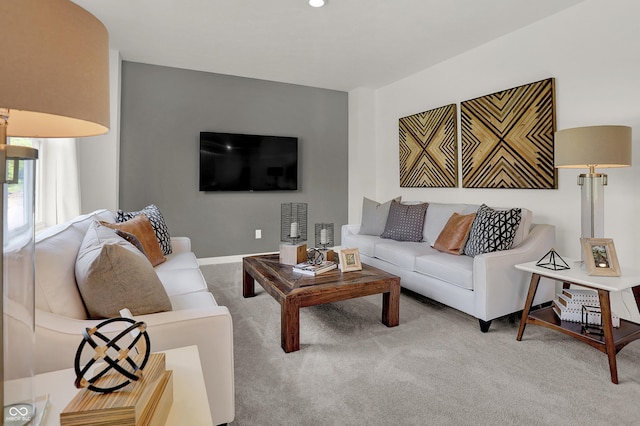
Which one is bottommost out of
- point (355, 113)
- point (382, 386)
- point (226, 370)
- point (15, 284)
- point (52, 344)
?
point (382, 386)

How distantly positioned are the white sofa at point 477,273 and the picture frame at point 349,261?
24.8 inches

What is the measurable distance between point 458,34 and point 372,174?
2.35m

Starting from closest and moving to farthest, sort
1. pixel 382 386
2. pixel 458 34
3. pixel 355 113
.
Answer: pixel 382 386, pixel 458 34, pixel 355 113

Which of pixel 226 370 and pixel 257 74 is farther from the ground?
pixel 257 74

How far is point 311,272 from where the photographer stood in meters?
2.57

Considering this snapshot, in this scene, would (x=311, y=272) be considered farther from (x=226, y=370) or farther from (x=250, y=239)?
(x=250, y=239)

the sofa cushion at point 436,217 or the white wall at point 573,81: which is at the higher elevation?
the white wall at point 573,81

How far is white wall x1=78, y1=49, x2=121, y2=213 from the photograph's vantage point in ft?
12.4

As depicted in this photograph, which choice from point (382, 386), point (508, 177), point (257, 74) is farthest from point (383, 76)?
point (382, 386)

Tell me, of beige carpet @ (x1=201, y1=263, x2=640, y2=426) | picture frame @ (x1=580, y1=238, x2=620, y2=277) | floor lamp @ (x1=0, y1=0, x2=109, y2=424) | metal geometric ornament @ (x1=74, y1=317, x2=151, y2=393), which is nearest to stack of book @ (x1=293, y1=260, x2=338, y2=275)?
beige carpet @ (x1=201, y1=263, x2=640, y2=426)

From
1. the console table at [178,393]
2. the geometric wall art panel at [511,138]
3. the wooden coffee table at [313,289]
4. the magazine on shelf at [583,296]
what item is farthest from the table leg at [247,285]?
the geometric wall art panel at [511,138]

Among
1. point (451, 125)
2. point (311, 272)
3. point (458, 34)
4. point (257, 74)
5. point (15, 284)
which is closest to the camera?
point (15, 284)

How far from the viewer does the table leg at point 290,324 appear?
7.07 feet

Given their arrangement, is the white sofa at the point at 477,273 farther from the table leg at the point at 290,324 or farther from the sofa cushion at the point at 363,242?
the table leg at the point at 290,324
